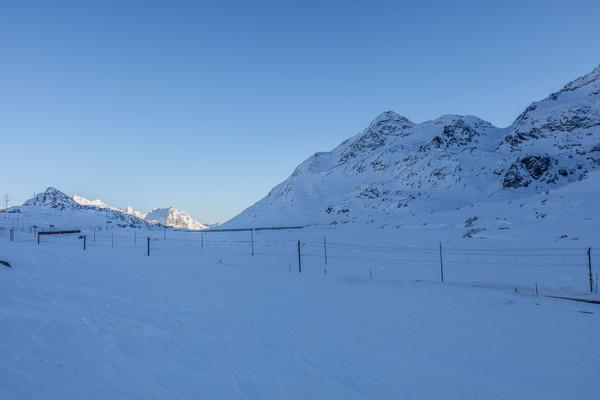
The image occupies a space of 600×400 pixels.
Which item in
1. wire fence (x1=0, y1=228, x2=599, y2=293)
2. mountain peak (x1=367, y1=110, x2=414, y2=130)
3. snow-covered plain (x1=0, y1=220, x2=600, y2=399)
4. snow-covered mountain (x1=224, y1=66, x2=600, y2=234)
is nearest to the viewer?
snow-covered plain (x1=0, y1=220, x2=600, y2=399)

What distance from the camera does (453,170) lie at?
279 feet

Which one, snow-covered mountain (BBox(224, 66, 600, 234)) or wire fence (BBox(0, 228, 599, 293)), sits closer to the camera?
wire fence (BBox(0, 228, 599, 293))

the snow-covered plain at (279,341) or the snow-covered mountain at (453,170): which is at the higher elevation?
the snow-covered mountain at (453,170)

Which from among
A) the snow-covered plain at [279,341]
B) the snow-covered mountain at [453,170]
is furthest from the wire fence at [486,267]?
the snow-covered mountain at [453,170]

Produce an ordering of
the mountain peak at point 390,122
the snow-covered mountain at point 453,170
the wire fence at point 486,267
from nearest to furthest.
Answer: the wire fence at point 486,267 → the snow-covered mountain at point 453,170 → the mountain peak at point 390,122

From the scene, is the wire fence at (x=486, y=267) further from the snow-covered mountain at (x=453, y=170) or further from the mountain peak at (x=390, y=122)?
the mountain peak at (x=390, y=122)

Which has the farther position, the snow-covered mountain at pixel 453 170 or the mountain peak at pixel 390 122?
the mountain peak at pixel 390 122

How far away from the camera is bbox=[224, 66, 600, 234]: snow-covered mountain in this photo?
6638cm

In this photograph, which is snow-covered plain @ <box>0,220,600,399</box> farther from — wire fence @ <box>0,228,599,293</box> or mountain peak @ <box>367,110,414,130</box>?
mountain peak @ <box>367,110,414,130</box>

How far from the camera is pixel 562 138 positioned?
269 ft

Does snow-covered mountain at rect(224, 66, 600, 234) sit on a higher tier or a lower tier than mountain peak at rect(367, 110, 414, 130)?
lower

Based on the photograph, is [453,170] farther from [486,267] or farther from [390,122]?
[390,122]

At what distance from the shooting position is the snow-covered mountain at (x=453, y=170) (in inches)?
2613

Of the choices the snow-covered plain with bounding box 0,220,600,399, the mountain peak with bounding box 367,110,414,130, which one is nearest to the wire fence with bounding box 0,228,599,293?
the snow-covered plain with bounding box 0,220,600,399
